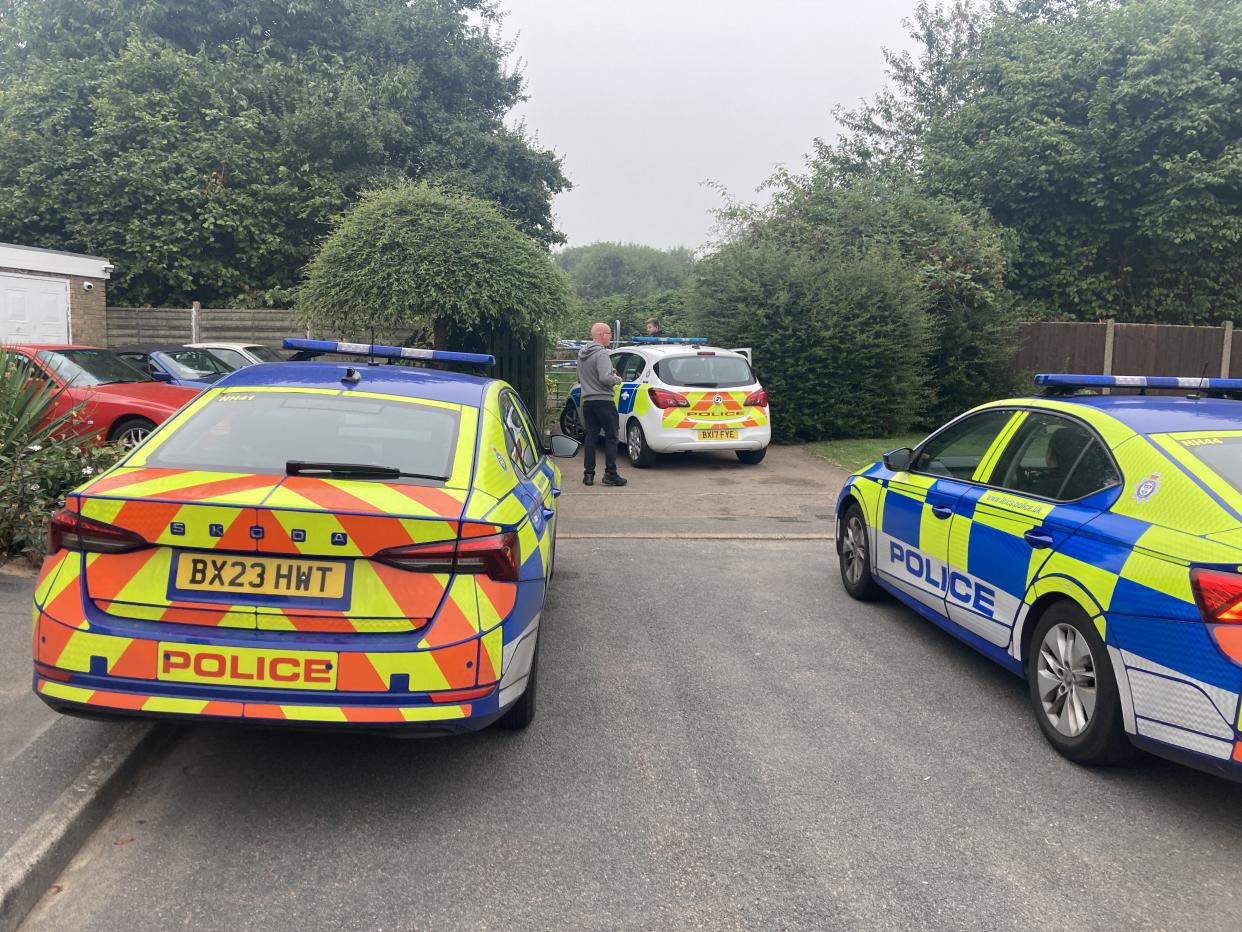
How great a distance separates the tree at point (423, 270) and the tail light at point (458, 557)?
856cm

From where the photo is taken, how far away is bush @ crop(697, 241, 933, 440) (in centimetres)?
1427

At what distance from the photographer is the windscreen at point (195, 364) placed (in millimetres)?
12836

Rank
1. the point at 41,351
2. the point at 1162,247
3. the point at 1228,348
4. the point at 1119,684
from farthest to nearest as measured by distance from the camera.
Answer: the point at 1162,247, the point at 1228,348, the point at 41,351, the point at 1119,684

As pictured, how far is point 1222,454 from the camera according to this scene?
3.82 meters

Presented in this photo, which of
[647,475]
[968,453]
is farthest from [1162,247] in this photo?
[968,453]

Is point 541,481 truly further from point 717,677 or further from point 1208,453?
point 1208,453

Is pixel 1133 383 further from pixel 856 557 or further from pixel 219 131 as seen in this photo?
pixel 219 131

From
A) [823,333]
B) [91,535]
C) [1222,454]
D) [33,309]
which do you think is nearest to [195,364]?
[33,309]

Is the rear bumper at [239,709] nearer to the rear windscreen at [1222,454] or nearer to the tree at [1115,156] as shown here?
the rear windscreen at [1222,454]

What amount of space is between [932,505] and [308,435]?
3263mm

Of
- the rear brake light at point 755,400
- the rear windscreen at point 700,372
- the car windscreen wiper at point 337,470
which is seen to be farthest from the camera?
the rear brake light at point 755,400

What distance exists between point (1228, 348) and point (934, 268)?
24.7ft

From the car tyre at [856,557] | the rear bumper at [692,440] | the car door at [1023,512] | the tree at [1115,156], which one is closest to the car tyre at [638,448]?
the rear bumper at [692,440]

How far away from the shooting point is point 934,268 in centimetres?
1616
